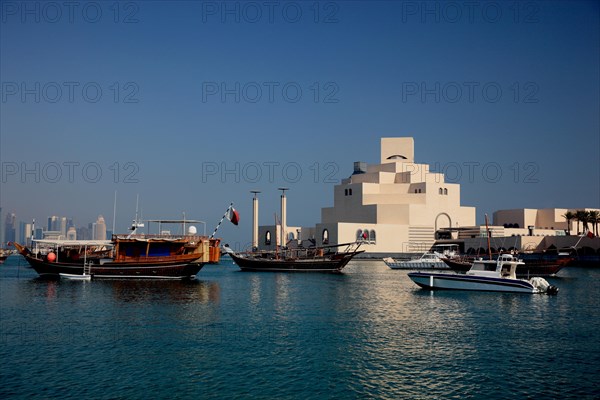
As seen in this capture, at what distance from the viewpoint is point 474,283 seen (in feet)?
155

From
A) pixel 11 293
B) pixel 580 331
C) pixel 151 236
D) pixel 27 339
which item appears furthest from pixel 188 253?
pixel 580 331

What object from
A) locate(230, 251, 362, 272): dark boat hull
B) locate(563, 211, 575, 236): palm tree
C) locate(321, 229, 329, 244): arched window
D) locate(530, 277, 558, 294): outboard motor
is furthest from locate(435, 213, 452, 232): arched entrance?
locate(530, 277, 558, 294): outboard motor

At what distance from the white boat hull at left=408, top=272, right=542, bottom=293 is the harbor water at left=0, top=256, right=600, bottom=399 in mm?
724

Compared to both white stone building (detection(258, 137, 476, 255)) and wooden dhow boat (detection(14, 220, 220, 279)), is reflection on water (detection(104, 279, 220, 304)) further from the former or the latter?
white stone building (detection(258, 137, 476, 255))

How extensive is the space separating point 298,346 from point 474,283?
24.2 metres

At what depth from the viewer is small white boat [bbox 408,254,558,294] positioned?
45938 millimetres

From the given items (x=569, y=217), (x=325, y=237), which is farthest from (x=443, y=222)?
(x=325, y=237)

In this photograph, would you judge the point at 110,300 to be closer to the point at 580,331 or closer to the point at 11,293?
the point at 11,293

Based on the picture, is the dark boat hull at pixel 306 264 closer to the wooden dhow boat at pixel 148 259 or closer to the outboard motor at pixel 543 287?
the wooden dhow boat at pixel 148 259

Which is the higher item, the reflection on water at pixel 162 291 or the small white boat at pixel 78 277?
the small white boat at pixel 78 277

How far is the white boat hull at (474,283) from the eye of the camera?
45.9m

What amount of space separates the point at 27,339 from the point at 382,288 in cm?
3368

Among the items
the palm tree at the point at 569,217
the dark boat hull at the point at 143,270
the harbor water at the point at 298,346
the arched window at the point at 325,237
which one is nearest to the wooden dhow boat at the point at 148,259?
the dark boat hull at the point at 143,270

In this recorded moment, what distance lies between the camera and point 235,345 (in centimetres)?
2706
